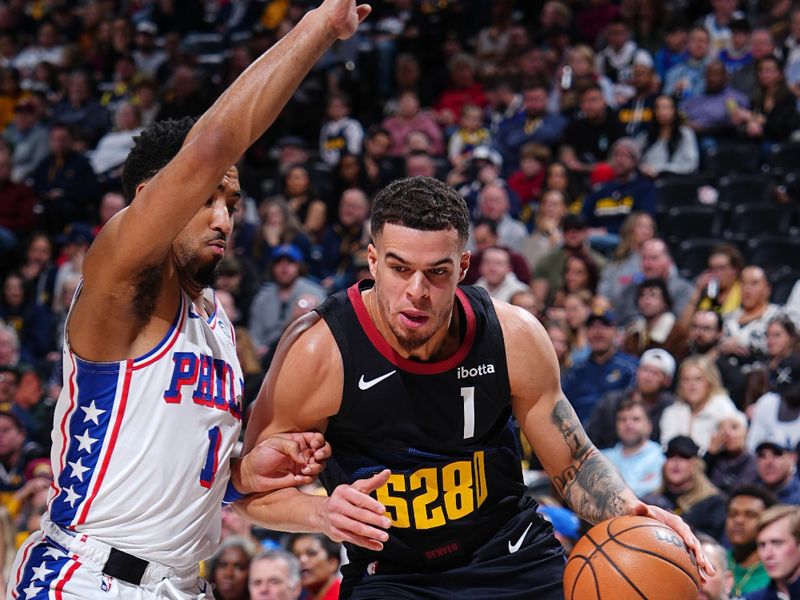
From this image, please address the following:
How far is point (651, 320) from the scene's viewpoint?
984 cm

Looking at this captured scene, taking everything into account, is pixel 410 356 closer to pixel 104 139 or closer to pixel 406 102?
pixel 406 102

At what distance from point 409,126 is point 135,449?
10.2m

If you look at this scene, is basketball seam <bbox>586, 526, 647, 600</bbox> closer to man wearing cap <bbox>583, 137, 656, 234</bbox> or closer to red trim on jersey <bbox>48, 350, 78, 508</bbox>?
red trim on jersey <bbox>48, 350, 78, 508</bbox>

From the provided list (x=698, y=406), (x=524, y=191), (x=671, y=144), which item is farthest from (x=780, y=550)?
(x=524, y=191)

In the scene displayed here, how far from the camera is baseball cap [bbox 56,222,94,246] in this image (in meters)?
12.5

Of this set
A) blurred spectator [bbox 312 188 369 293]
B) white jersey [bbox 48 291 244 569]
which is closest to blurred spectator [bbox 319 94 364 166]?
blurred spectator [bbox 312 188 369 293]

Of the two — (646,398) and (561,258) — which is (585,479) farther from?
(561,258)

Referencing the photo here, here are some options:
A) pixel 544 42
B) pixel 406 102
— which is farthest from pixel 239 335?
pixel 544 42

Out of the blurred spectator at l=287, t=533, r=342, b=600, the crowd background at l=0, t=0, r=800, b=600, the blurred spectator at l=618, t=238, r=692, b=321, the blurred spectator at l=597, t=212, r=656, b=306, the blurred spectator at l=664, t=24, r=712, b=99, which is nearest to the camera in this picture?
the blurred spectator at l=287, t=533, r=342, b=600

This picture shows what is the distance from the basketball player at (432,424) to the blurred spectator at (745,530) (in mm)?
3370

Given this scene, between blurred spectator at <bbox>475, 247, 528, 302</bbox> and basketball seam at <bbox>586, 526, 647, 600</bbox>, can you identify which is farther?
blurred spectator at <bbox>475, 247, 528, 302</bbox>

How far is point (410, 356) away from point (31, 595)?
4.63 feet

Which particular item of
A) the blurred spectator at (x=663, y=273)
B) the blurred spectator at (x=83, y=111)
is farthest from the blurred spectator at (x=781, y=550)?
the blurred spectator at (x=83, y=111)

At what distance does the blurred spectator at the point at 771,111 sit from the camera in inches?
465
